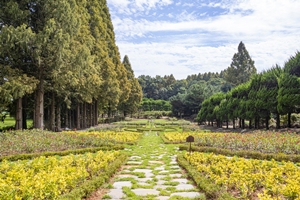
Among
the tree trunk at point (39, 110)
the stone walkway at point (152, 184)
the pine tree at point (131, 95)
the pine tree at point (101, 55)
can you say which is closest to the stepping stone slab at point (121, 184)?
the stone walkway at point (152, 184)

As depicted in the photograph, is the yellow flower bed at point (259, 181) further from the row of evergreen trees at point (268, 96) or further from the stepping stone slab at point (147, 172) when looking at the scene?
the row of evergreen trees at point (268, 96)

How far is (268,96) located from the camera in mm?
19203

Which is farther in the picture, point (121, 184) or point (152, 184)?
point (121, 184)

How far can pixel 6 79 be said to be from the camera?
12094mm

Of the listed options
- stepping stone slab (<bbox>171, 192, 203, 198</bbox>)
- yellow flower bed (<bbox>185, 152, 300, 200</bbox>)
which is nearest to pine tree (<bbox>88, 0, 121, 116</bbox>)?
yellow flower bed (<bbox>185, 152, 300, 200</bbox>)

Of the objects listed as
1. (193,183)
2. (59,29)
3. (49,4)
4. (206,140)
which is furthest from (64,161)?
(49,4)

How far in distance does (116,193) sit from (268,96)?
17421 mm

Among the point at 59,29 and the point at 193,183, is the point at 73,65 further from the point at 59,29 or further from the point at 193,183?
the point at 193,183

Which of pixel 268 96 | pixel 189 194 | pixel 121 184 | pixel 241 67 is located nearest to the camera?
pixel 189 194

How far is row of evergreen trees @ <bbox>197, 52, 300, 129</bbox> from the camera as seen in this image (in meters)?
17.0

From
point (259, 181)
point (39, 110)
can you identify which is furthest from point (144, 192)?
point (39, 110)

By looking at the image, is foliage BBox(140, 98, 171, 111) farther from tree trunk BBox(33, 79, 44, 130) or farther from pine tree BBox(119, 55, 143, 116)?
tree trunk BBox(33, 79, 44, 130)

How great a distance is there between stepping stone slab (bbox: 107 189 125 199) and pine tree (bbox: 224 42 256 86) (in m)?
47.0

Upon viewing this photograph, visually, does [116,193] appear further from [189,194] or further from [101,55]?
[101,55]
